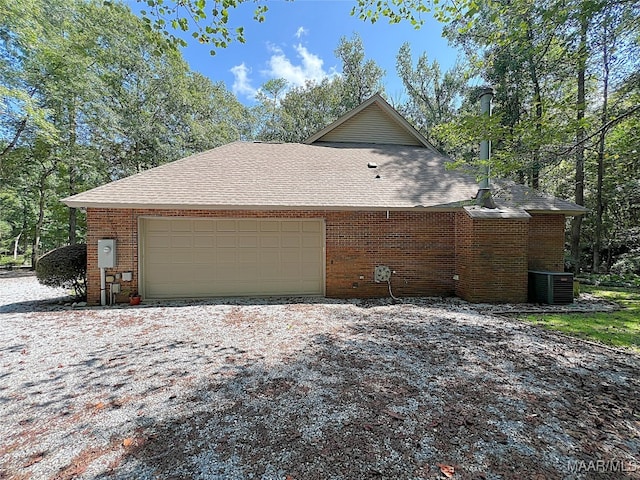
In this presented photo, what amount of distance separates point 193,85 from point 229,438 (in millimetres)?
21427

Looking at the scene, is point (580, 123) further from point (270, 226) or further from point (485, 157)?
point (270, 226)

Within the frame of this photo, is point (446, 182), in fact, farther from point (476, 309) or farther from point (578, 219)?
point (578, 219)

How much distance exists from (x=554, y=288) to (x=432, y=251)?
9.43ft

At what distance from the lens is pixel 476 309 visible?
695 cm

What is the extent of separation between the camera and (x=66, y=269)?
725 cm

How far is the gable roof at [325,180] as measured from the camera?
7520mm

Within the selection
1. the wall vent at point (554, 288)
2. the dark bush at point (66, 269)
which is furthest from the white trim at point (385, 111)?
the dark bush at point (66, 269)

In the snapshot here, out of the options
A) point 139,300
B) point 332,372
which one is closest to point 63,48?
point 139,300

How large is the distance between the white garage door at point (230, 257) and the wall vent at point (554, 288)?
5398 mm

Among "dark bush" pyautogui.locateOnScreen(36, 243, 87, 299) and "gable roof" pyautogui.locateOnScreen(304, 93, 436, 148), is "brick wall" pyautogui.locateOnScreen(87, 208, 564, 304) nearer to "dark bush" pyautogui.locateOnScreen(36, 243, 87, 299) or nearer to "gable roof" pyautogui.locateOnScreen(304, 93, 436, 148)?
"dark bush" pyautogui.locateOnScreen(36, 243, 87, 299)

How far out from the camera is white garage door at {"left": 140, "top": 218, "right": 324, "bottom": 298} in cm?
771

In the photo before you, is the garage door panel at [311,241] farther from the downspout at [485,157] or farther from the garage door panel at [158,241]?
the downspout at [485,157]
